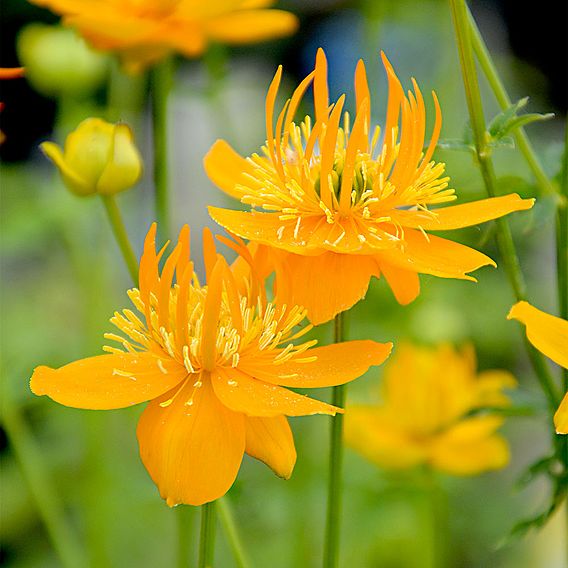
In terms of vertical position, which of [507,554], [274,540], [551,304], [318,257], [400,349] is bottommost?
[507,554]

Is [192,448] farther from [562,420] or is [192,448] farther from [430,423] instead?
[430,423]

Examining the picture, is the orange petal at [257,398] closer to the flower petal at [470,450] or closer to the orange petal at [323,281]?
the orange petal at [323,281]

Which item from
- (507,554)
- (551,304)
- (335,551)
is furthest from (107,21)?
(551,304)

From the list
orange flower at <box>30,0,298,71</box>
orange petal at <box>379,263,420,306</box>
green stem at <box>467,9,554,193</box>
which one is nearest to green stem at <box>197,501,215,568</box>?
orange petal at <box>379,263,420,306</box>

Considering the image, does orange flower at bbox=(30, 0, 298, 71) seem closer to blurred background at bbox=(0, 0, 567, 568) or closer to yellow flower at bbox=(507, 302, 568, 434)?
blurred background at bbox=(0, 0, 567, 568)

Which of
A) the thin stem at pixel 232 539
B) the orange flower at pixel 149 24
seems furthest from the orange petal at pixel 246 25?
the thin stem at pixel 232 539

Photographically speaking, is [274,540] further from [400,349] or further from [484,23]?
[484,23]
